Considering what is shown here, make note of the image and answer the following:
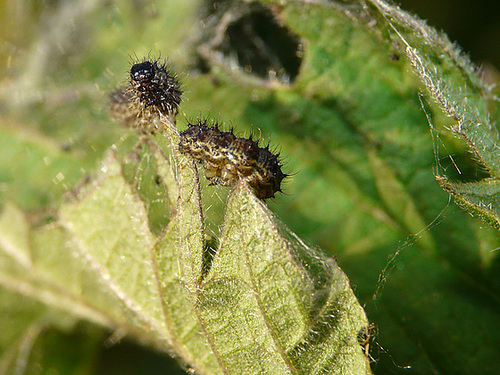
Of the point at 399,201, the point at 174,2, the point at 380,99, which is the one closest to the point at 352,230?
the point at 399,201

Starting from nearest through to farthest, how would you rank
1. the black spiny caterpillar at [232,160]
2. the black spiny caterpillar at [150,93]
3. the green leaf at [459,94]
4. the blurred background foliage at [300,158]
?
the green leaf at [459,94], the black spiny caterpillar at [232,160], the black spiny caterpillar at [150,93], the blurred background foliage at [300,158]

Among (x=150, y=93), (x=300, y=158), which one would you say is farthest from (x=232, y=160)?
(x=300, y=158)

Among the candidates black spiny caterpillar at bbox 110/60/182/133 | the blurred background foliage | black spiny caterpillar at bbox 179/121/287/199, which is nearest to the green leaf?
the blurred background foliage

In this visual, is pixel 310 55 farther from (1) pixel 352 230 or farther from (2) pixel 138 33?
(2) pixel 138 33

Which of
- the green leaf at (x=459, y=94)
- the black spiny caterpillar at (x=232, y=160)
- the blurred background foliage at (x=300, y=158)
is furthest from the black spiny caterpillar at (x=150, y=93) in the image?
the green leaf at (x=459, y=94)

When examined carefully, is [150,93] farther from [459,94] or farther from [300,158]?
[459,94]

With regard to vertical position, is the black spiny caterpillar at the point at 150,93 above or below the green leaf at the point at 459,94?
below

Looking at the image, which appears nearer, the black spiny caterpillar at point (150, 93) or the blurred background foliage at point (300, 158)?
the black spiny caterpillar at point (150, 93)

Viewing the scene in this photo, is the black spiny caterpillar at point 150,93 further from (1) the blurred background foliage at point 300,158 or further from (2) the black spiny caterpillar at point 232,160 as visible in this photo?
(1) the blurred background foliage at point 300,158
